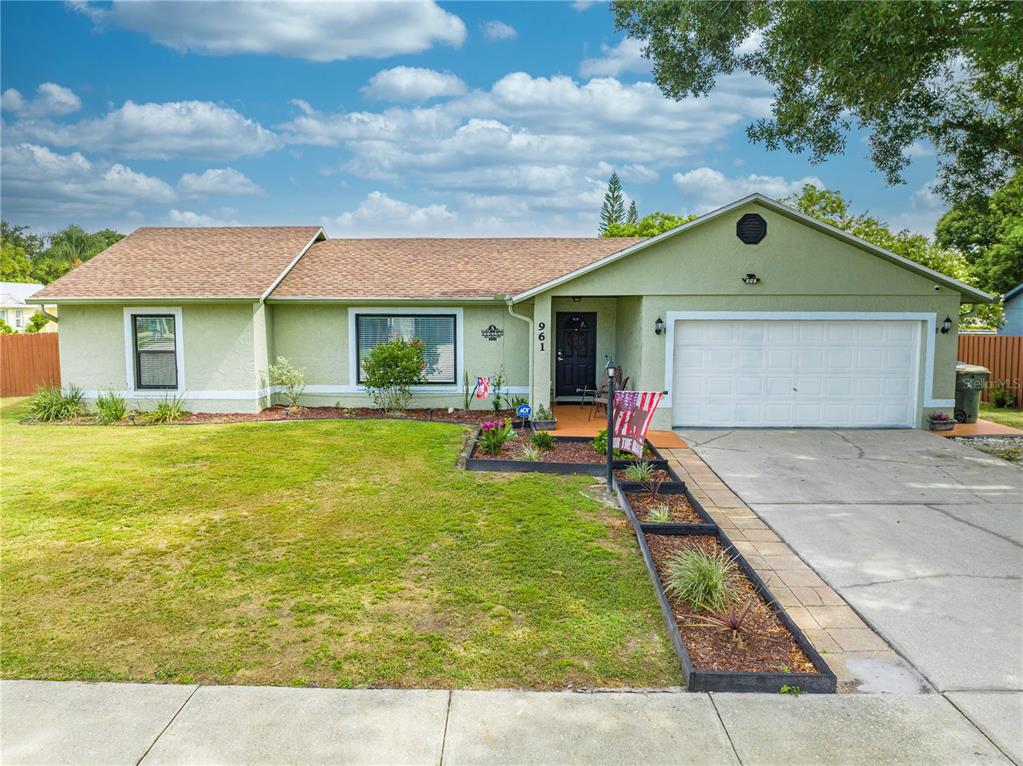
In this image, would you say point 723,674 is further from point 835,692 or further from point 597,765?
point 597,765

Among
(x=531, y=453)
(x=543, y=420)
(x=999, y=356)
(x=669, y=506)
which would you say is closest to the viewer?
(x=669, y=506)

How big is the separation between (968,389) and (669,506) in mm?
9288

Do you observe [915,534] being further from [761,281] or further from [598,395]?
[598,395]

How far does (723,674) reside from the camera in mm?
4051

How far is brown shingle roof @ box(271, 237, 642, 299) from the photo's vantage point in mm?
14133

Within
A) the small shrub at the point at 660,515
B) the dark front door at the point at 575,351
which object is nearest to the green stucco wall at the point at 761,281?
the dark front door at the point at 575,351

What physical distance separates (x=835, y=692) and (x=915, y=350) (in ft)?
33.8

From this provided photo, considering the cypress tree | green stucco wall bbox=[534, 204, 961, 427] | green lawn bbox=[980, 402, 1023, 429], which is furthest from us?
the cypress tree

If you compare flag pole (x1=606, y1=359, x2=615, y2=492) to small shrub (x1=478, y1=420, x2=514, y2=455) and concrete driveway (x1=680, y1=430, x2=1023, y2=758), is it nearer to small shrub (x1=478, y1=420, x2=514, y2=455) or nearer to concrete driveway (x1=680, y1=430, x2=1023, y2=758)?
concrete driveway (x1=680, y1=430, x2=1023, y2=758)

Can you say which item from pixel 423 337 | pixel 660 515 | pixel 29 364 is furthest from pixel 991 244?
pixel 29 364

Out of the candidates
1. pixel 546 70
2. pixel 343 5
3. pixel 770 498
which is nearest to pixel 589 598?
pixel 770 498

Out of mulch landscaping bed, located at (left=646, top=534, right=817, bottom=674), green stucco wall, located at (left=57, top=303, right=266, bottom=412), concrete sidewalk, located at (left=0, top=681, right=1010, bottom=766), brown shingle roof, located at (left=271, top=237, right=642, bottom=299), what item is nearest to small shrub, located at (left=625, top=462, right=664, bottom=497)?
mulch landscaping bed, located at (left=646, top=534, right=817, bottom=674)

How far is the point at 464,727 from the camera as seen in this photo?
3672 mm

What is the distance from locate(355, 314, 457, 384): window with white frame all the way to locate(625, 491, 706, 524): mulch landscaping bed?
728 centimetres
